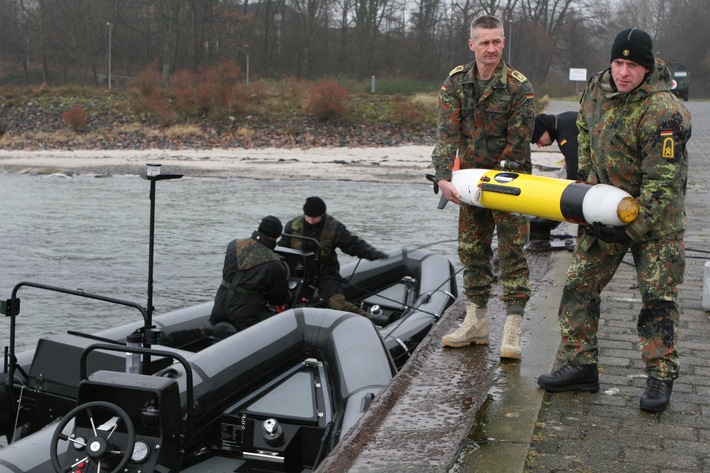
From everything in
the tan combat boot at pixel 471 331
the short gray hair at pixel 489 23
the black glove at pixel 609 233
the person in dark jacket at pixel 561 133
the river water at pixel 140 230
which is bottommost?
the river water at pixel 140 230

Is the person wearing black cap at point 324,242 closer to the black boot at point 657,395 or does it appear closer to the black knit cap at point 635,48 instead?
the black boot at point 657,395

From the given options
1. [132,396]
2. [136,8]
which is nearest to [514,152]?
Result: [132,396]

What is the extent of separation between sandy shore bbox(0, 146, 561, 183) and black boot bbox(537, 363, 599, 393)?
21327mm

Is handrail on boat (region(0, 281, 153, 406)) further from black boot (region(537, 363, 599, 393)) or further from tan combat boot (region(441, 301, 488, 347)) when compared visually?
black boot (region(537, 363, 599, 393))

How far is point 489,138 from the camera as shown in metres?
5.49

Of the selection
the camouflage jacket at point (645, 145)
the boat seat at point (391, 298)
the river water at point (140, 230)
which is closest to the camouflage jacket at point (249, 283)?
the boat seat at point (391, 298)

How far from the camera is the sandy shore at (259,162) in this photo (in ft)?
92.3

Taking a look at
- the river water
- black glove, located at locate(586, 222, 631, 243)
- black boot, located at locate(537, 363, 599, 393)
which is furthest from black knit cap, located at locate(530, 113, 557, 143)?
the river water

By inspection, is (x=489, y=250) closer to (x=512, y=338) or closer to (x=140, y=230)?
(x=512, y=338)

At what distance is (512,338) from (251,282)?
2654 millimetres

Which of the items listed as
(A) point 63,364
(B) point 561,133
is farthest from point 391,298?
(A) point 63,364

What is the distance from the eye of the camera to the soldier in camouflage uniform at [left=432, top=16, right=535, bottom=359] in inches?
210

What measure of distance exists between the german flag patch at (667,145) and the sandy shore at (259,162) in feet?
71.5

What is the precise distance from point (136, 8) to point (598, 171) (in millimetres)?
62904
